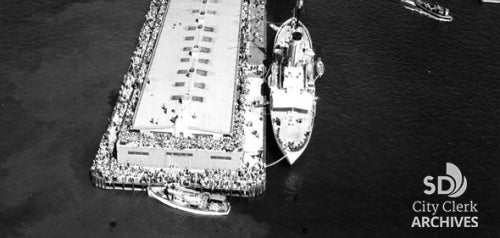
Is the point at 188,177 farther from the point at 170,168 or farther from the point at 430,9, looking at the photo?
the point at 430,9

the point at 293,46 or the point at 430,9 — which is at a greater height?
the point at 430,9

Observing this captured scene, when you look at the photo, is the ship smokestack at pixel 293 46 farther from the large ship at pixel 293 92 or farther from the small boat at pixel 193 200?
the small boat at pixel 193 200

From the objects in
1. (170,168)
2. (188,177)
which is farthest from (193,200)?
(170,168)

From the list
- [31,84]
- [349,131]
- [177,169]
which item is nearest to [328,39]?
[349,131]

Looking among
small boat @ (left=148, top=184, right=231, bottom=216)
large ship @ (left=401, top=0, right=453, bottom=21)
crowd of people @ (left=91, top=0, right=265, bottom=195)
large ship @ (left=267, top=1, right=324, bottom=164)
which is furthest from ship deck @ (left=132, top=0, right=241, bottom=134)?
large ship @ (left=401, top=0, right=453, bottom=21)

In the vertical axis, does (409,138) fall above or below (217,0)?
below

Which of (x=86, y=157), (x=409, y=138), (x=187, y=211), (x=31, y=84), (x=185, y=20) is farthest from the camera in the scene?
(x=185, y=20)

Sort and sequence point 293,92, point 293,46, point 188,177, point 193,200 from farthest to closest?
point 293,46 → point 293,92 → point 188,177 → point 193,200

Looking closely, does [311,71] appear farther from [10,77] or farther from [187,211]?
[10,77]
